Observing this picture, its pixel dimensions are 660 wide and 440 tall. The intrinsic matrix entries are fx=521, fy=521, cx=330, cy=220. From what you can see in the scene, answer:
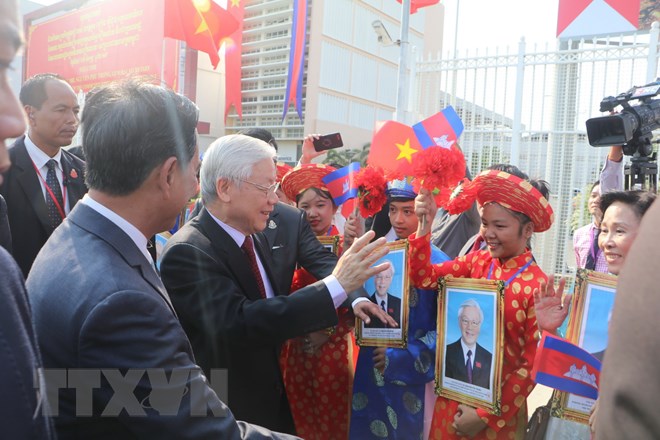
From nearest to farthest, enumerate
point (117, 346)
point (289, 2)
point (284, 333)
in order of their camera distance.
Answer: point (117, 346) → point (284, 333) → point (289, 2)

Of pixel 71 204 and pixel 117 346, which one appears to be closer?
pixel 117 346

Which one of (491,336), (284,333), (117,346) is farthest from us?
(491,336)

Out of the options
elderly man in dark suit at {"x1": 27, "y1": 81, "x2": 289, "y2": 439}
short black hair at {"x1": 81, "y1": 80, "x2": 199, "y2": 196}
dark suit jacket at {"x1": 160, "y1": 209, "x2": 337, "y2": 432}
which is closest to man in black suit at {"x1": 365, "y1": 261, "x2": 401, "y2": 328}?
dark suit jacket at {"x1": 160, "y1": 209, "x2": 337, "y2": 432}

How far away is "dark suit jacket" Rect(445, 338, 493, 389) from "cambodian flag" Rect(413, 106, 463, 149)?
1.28m

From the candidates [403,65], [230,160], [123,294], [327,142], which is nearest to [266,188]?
[230,160]

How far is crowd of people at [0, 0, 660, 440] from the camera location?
31.3 inches

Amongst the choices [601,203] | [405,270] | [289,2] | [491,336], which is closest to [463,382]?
[491,336]

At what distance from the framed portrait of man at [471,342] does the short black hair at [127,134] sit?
4.56ft

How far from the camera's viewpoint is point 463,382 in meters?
2.19

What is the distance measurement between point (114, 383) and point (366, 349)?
1.85 m

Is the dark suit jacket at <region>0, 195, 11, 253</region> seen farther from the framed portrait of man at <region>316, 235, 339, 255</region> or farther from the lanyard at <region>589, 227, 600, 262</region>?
the lanyard at <region>589, 227, 600, 262</region>

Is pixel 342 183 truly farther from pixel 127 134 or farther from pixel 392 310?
pixel 127 134

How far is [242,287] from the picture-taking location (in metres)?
2.13

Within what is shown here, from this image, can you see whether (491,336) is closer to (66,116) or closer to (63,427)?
(63,427)
